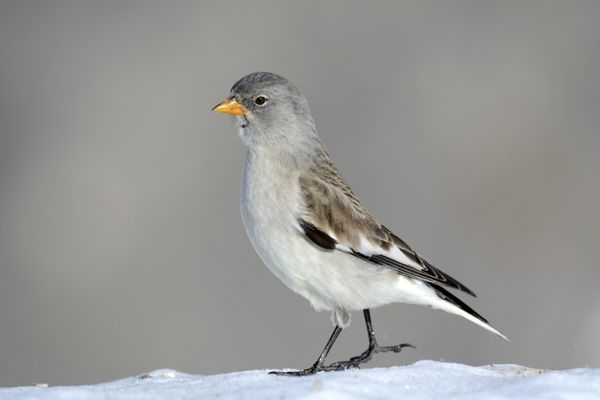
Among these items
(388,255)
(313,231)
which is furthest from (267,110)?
(388,255)

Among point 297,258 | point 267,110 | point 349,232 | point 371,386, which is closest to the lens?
point 371,386

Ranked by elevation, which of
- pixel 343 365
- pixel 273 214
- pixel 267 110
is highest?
pixel 267 110

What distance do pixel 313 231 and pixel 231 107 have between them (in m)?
0.96

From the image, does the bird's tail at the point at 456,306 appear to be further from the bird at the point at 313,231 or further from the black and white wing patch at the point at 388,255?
the black and white wing patch at the point at 388,255

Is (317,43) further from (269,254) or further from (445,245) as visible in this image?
(269,254)

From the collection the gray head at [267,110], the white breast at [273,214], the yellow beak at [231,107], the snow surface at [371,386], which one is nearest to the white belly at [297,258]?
the white breast at [273,214]

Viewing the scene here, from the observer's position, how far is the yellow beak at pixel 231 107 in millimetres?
5566

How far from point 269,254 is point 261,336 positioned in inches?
205

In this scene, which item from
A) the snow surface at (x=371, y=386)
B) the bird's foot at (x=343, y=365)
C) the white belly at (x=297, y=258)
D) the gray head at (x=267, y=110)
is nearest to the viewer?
the snow surface at (x=371, y=386)

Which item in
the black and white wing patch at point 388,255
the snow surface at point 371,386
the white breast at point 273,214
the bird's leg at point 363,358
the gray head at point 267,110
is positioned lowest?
the bird's leg at point 363,358

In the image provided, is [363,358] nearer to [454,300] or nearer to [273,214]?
[454,300]

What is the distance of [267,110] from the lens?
5578mm

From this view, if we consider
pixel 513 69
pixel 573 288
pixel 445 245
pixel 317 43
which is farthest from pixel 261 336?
pixel 513 69

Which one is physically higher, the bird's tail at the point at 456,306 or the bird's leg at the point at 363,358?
the bird's tail at the point at 456,306
